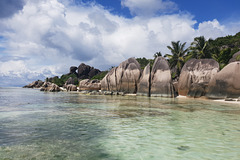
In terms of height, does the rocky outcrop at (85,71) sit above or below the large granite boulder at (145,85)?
above

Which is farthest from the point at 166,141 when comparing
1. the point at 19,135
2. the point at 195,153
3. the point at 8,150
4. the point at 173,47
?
the point at 173,47

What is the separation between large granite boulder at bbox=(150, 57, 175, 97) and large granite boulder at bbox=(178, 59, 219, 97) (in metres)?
1.77

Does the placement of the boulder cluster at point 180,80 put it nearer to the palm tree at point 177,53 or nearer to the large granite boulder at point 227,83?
the large granite boulder at point 227,83

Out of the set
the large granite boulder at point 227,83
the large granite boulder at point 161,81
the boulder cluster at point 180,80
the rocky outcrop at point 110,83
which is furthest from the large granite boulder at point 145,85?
the large granite boulder at point 227,83

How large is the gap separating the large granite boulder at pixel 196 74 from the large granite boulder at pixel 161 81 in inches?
69.7

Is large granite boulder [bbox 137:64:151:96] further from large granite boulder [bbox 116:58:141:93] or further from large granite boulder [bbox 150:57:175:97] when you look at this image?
large granite boulder [bbox 116:58:141:93]

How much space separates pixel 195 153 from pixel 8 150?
13.5 ft

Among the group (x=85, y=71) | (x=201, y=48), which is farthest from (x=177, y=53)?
(x=85, y=71)

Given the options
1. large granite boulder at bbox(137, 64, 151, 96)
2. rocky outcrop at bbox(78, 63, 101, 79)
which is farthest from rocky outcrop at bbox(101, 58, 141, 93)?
rocky outcrop at bbox(78, 63, 101, 79)

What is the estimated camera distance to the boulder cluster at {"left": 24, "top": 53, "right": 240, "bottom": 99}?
18438mm

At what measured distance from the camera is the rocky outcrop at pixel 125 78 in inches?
1221

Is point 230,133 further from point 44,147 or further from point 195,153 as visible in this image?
point 44,147

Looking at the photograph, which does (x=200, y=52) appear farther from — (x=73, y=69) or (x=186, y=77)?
(x=73, y=69)

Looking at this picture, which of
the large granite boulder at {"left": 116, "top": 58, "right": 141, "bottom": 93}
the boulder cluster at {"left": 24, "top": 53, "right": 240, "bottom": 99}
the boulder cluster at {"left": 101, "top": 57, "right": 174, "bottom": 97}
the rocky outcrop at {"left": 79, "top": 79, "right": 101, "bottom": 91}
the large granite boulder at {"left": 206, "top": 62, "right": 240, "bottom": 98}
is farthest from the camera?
the rocky outcrop at {"left": 79, "top": 79, "right": 101, "bottom": 91}
